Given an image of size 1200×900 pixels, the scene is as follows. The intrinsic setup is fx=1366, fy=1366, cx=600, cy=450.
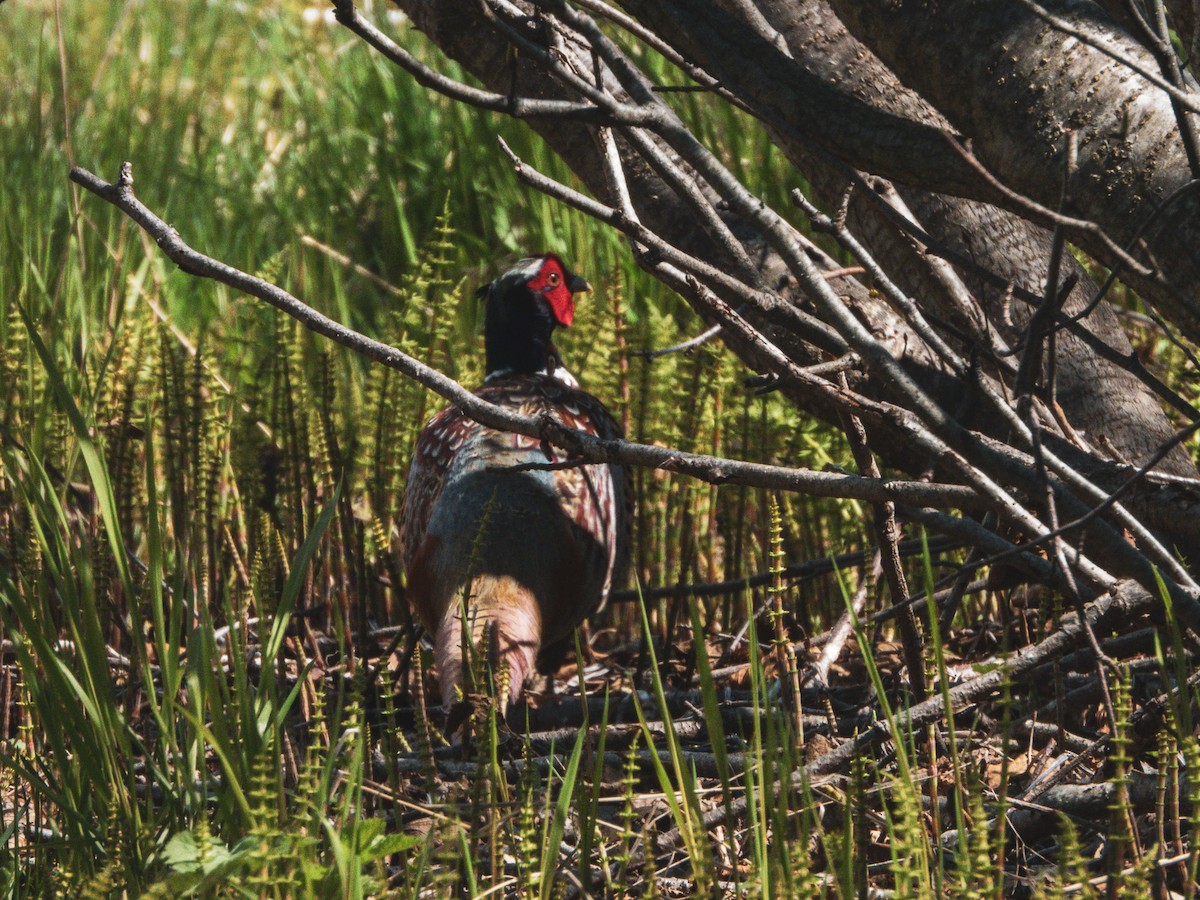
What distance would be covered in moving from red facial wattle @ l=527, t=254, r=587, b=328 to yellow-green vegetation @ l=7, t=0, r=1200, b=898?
0.11 m

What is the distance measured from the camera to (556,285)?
4.71 metres

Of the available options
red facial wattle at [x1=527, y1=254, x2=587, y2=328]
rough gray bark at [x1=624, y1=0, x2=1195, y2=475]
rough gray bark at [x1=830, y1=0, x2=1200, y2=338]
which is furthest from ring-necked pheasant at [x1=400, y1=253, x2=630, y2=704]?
rough gray bark at [x1=830, y1=0, x2=1200, y2=338]

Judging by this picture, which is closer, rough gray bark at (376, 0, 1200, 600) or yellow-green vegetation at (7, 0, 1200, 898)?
yellow-green vegetation at (7, 0, 1200, 898)

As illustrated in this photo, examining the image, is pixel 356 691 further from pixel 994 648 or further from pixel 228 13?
pixel 228 13

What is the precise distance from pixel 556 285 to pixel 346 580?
4.10ft

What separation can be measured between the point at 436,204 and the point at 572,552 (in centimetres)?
283

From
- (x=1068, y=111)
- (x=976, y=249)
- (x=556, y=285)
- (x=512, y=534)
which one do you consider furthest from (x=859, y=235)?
(x=556, y=285)

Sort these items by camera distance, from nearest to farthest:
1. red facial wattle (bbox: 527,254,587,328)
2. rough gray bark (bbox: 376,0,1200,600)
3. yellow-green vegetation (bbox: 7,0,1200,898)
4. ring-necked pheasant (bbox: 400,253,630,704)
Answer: yellow-green vegetation (bbox: 7,0,1200,898), rough gray bark (bbox: 376,0,1200,600), ring-necked pheasant (bbox: 400,253,630,704), red facial wattle (bbox: 527,254,587,328)

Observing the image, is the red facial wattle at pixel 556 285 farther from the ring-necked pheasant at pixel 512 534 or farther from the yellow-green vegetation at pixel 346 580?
the ring-necked pheasant at pixel 512 534

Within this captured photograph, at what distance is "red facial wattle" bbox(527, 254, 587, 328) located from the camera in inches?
183

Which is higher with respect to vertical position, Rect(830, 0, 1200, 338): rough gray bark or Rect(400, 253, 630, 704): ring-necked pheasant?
Rect(830, 0, 1200, 338): rough gray bark

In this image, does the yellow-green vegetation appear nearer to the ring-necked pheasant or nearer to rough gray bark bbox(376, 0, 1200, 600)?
the ring-necked pheasant

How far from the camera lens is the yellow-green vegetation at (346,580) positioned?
1926 mm

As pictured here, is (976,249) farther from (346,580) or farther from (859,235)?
(346,580)
